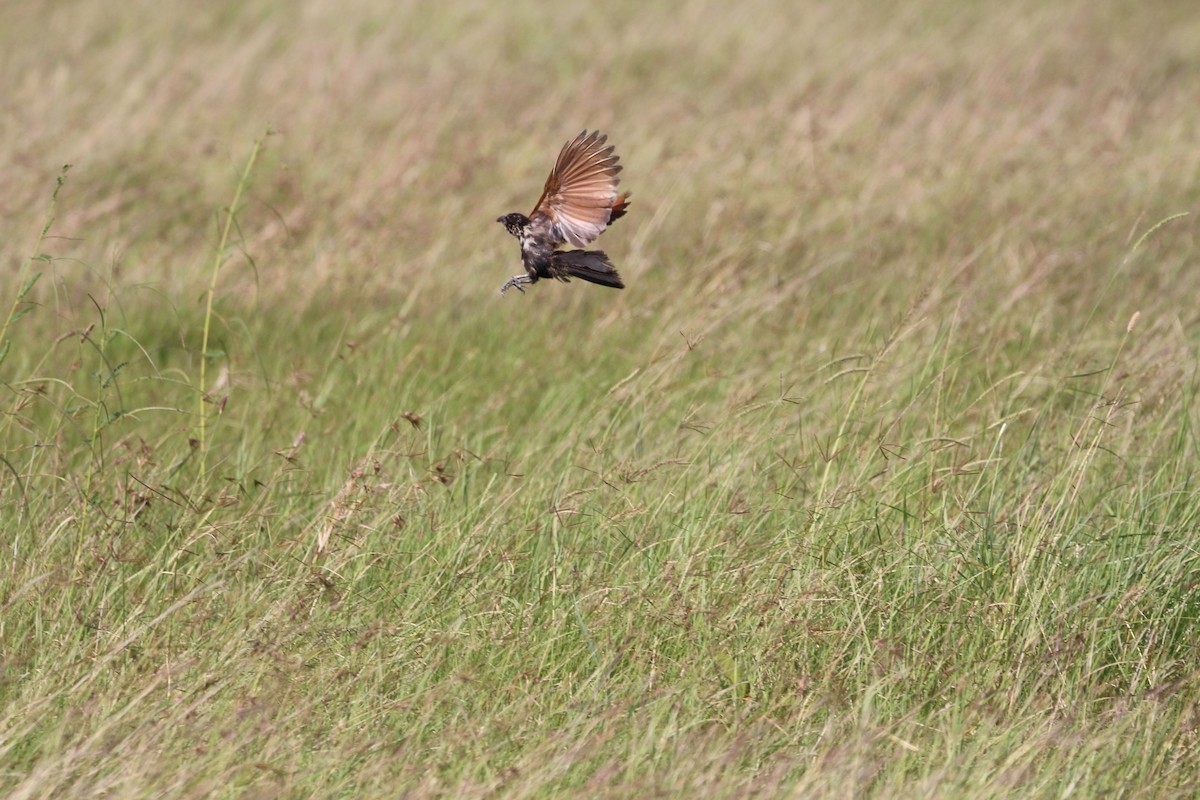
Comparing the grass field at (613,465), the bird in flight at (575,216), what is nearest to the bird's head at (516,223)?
the bird in flight at (575,216)

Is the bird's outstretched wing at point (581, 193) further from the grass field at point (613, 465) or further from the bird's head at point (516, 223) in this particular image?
the grass field at point (613, 465)

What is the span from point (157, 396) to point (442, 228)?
174 centimetres

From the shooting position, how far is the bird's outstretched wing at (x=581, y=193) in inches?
108

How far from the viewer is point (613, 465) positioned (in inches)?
138

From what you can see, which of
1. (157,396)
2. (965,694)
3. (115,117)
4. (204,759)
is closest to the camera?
(204,759)

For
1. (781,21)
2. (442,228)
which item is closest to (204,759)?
(442,228)

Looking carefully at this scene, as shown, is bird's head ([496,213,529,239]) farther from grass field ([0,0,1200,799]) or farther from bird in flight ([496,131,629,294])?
grass field ([0,0,1200,799])

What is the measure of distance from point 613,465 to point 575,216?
882mm

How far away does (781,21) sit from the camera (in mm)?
9914

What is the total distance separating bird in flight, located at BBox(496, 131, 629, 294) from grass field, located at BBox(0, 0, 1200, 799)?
1.86 ft

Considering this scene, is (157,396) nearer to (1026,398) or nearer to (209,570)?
(209,570)

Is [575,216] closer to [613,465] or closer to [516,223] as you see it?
[516,223]

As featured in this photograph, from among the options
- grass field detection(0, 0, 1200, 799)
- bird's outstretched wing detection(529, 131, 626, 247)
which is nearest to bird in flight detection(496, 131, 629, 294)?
bird's outstretched wing detection(529, 131, 626, 247)

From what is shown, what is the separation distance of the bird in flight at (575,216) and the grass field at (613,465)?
57 cm
